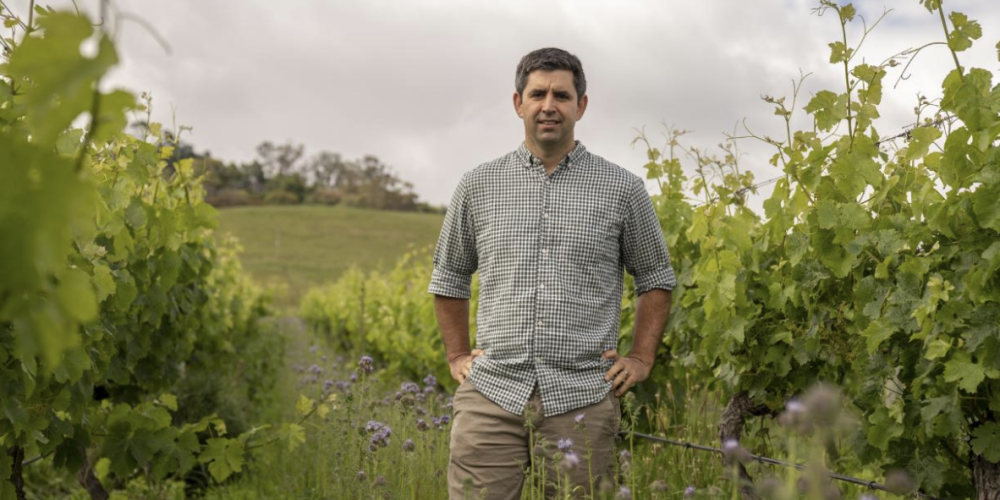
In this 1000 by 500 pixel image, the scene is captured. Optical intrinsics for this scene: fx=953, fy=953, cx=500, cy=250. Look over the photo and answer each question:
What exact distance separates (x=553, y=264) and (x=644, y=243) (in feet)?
1.10

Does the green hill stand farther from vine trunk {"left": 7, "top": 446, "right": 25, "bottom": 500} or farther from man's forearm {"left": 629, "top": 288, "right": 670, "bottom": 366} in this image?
man's forearm {"left": 629, "top": 288, "right": 670, "bottom": 366}

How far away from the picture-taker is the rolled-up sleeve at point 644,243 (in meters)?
2.97

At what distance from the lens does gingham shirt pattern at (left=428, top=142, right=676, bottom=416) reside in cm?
278

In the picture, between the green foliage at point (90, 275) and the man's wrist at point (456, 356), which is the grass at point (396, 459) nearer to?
the man's wrist at point (456, 356)

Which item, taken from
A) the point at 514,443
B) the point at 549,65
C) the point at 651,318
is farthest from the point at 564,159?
the point at 514,443

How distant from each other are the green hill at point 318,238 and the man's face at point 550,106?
30177 millimetres

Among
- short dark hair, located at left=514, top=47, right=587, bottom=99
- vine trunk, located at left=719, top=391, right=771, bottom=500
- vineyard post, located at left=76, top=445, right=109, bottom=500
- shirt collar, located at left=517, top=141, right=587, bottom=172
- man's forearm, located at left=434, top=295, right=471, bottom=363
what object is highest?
short dark hair, located at left=514, top=47, right=587, bottom=99

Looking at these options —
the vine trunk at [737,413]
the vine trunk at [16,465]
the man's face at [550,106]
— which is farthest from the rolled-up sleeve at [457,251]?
the vine trunk at [16,465]

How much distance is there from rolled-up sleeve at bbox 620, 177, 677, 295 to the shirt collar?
0.63ft

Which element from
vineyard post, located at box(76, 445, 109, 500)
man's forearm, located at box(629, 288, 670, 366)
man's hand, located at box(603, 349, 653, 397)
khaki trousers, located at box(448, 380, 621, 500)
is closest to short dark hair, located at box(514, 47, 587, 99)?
man's forearm, located at box(629, 288, 670, 366)

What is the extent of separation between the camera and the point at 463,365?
305 cm

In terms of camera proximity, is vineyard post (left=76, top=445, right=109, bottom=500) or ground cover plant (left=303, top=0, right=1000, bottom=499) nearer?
ground cover plant (left=303, top=0, right=1000, bottom=499)

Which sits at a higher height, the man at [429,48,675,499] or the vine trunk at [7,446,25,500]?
the man at [429,48,675,499]

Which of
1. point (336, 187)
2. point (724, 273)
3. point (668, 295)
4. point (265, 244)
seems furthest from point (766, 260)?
point (336, 187)
